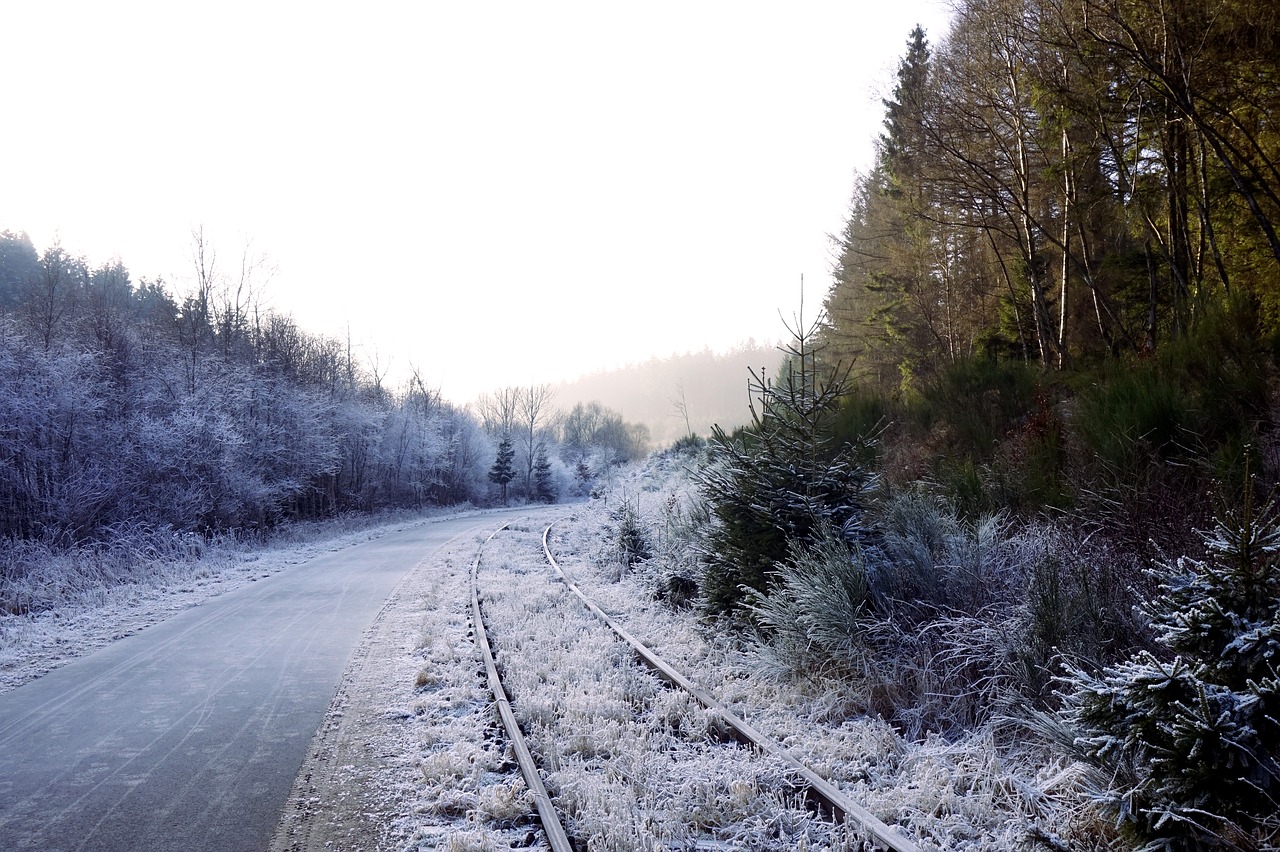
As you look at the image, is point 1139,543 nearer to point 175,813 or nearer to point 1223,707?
point 1223,707

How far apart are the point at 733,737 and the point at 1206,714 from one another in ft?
10.5

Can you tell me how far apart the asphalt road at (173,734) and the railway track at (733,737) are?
4.91 feet

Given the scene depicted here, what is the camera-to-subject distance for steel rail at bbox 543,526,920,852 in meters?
3.60

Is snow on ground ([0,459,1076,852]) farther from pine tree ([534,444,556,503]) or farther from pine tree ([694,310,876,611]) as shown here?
pine tree ([534,444,556,503])

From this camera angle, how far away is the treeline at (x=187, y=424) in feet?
51.1

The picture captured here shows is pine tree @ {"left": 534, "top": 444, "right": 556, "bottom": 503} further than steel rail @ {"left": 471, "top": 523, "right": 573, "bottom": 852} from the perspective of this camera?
Yes

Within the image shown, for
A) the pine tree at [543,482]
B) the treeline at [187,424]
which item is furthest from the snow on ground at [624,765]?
the pine tree at [543,482]

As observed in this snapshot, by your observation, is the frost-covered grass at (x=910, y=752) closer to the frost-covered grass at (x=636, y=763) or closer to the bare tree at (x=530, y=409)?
the frost-covered grass at (x=636, y=763)

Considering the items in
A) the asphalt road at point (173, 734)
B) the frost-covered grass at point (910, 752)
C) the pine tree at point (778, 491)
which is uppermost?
the pine tree at point (778, 491)

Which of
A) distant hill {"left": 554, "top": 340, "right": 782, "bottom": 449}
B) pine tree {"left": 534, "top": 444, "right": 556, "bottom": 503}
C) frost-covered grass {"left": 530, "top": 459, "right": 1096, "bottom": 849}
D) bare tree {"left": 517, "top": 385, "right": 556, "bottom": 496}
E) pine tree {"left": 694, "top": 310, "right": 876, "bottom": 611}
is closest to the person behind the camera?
frost-covered grass {"left": 530, "top": 459, "right": 1096, "bottom": 849}

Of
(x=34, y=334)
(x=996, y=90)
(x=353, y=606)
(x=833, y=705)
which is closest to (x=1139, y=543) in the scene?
(x=833, y=705)

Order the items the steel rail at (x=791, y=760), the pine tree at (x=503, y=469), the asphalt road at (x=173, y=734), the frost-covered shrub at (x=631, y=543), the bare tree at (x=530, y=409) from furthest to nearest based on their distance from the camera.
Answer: the bare tree at (x=530, y=409), the pine tree at (x=503, y=469), the frost-covered shrub at (x=631, y=543), the asphalt road at (x=173, y=734), the steel rail at (x=791, y=760)

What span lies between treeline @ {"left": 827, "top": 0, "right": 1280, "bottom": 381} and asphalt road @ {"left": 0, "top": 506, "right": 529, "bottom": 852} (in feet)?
22.4

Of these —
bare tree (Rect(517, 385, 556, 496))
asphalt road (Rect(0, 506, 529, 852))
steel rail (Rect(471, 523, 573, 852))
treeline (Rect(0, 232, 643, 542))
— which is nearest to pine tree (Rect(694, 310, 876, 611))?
steel rail (Rect(471, 523, 573, 852))
